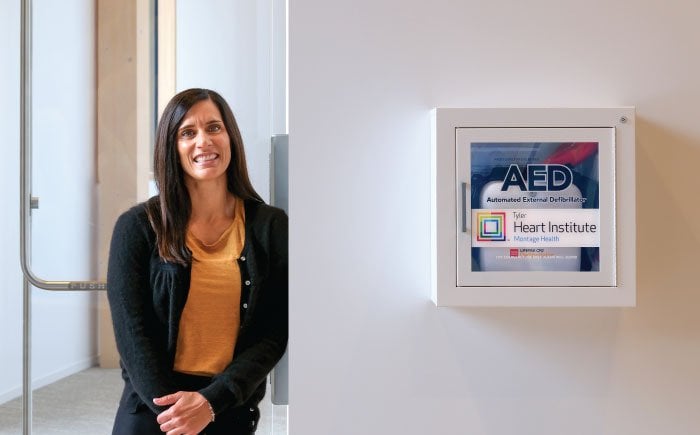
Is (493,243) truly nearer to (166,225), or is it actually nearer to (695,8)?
(695,8)

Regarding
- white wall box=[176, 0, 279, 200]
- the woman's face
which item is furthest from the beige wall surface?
the woman's face

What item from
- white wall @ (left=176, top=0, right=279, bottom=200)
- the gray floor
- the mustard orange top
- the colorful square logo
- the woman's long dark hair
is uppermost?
white wall @ (left=176, top=0, right=279, bottom=200)

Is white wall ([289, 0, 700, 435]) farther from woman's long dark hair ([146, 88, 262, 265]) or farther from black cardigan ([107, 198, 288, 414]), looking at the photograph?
woman's long dark hair ([146, 88, 262, 265])

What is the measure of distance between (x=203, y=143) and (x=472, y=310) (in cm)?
75

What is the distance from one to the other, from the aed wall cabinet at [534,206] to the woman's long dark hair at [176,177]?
0.60m

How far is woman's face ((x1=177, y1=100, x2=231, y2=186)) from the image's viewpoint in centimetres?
164

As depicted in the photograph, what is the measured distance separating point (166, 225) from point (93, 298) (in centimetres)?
44

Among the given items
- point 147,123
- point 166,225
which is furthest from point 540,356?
point 147,123

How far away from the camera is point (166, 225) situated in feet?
5.36

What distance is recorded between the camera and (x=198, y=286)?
162cm

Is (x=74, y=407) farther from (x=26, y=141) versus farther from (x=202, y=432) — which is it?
(x=26, y=141)

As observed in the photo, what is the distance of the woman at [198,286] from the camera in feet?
5.19

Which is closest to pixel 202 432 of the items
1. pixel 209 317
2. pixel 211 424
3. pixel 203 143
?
pixel 211 424

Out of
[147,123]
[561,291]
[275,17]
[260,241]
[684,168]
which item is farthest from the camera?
[147,123]
